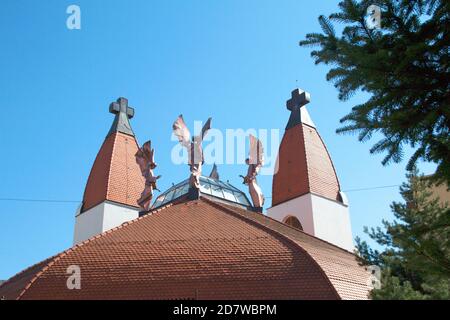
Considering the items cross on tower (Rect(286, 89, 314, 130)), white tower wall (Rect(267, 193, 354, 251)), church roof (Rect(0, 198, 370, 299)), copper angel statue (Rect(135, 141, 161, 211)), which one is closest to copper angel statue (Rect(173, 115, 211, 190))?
copper angel statue (Rect(135, 141, 161, 211))

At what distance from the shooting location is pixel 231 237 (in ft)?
43.2

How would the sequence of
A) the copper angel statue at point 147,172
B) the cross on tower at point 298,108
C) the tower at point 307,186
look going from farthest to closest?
the cross on tower at point 298,108
the tower at point 307,186
the copper angel statue at point 147,172

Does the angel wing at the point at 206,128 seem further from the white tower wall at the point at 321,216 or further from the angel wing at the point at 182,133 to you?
the white tower wall at the point at 321,216

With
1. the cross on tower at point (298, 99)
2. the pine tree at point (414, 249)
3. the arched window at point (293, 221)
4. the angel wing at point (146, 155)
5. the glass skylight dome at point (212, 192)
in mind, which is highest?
the cross on tower at point (298, 99)

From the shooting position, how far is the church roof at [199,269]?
37.4 ft

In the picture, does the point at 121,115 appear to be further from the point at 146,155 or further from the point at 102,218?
the point at 146,155

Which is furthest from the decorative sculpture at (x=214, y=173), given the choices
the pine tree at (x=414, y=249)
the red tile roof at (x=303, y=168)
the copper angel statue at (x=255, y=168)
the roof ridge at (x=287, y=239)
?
the pine tree at (x=414, y=249)

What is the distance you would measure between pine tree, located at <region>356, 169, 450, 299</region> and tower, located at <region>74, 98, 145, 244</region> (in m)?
17.3

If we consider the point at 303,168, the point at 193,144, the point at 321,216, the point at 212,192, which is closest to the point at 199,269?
the point at 193,144

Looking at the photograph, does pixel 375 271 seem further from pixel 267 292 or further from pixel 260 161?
pixel 260 161

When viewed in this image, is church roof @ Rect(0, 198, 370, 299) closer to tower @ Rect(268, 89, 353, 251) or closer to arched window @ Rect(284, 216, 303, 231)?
tower @ Rect(268, 89, 353, 251)

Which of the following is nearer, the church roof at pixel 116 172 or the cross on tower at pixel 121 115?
the church roof at pixel 116 172

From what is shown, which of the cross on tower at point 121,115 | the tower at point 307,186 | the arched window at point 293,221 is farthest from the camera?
the cross on tower at point 121,115

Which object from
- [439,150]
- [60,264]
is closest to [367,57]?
[439,150]
